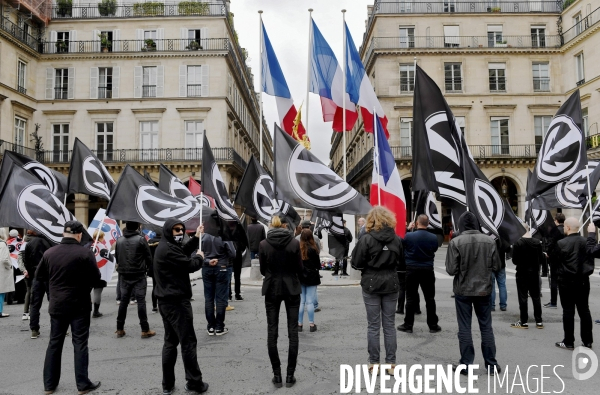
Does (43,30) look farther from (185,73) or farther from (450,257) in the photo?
(450,257)

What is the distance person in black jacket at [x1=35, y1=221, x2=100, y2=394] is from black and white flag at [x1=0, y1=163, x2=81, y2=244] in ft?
6.11

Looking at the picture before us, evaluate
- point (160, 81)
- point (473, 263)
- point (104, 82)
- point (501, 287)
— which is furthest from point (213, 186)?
point (104, 82)

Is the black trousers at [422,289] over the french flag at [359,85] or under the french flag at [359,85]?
under

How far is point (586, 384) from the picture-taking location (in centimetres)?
495

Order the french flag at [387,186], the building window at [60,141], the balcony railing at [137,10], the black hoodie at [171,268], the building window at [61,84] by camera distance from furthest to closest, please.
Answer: the balcony railing at [137,10] → the building window at [61,84] → the building window at [60,141] → the french flag at [387,186] → the black hoodie at [171,268]

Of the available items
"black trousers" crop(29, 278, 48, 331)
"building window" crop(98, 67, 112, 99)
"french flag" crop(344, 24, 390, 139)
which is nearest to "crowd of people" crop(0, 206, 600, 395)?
"black trousers" crop(29, 278, 48, 331)

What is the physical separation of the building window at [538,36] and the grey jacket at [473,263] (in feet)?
121

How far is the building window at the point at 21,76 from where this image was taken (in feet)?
105

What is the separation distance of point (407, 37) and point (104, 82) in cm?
2305

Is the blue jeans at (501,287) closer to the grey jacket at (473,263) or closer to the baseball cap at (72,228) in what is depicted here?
the grey jacket at (473,263)

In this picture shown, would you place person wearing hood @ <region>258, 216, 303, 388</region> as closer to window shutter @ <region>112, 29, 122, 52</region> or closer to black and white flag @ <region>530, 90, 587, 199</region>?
black and white flag @ <region>530, 90, 587, 199</region>

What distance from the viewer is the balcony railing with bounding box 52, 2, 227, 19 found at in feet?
114

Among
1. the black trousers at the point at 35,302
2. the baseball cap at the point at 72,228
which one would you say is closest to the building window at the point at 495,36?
the black trousers at the point at 35,302

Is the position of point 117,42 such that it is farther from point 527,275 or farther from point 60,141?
point 527,275
